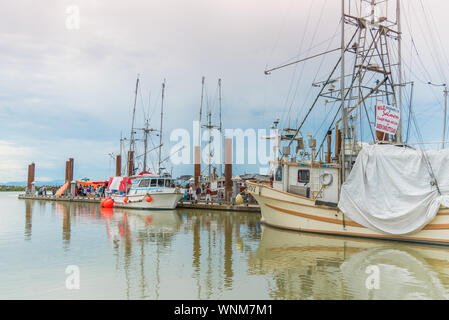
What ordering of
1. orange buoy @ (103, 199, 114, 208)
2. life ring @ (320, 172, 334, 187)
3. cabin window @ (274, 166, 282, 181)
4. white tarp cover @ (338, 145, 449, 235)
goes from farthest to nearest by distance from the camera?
orange buoy @ (103, 199, 114, 208)
cabin window @ (274, 166, 282, 181)
life ring @ (320, 172, 334, 187)
white tarp cover @ (338, 145, 449, 235)

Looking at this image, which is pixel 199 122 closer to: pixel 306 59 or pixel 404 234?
pixel 306 59

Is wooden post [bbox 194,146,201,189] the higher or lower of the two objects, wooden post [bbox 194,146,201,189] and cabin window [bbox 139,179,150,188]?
the higher

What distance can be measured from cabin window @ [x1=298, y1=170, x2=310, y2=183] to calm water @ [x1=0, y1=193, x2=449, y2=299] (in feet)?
9.33

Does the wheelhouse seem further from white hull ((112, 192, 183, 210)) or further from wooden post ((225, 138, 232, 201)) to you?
wooden post ((225, 138, 232, 201))

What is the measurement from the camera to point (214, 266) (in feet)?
36.8

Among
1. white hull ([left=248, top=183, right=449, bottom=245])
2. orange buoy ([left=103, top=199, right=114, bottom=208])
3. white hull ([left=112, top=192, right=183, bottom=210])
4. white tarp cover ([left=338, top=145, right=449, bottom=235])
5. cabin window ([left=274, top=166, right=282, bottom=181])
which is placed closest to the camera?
white hull ([left=248, top=183, right=449, bottom=245])

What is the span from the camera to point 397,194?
15.3 metres

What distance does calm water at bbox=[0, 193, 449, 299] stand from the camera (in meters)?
8.63

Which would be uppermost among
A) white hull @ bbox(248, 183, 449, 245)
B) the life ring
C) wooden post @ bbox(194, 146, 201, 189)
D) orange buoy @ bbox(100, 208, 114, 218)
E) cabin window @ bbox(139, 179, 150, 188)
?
wooden post @ bbox(194, 146, 201, 189)

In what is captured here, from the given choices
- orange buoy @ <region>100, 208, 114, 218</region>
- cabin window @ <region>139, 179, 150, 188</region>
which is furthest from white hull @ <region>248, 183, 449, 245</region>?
cabin window @ <region>139, 179, 150, 188</region>

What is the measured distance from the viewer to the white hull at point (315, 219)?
1445 cm

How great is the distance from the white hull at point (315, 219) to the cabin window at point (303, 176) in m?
1.57
